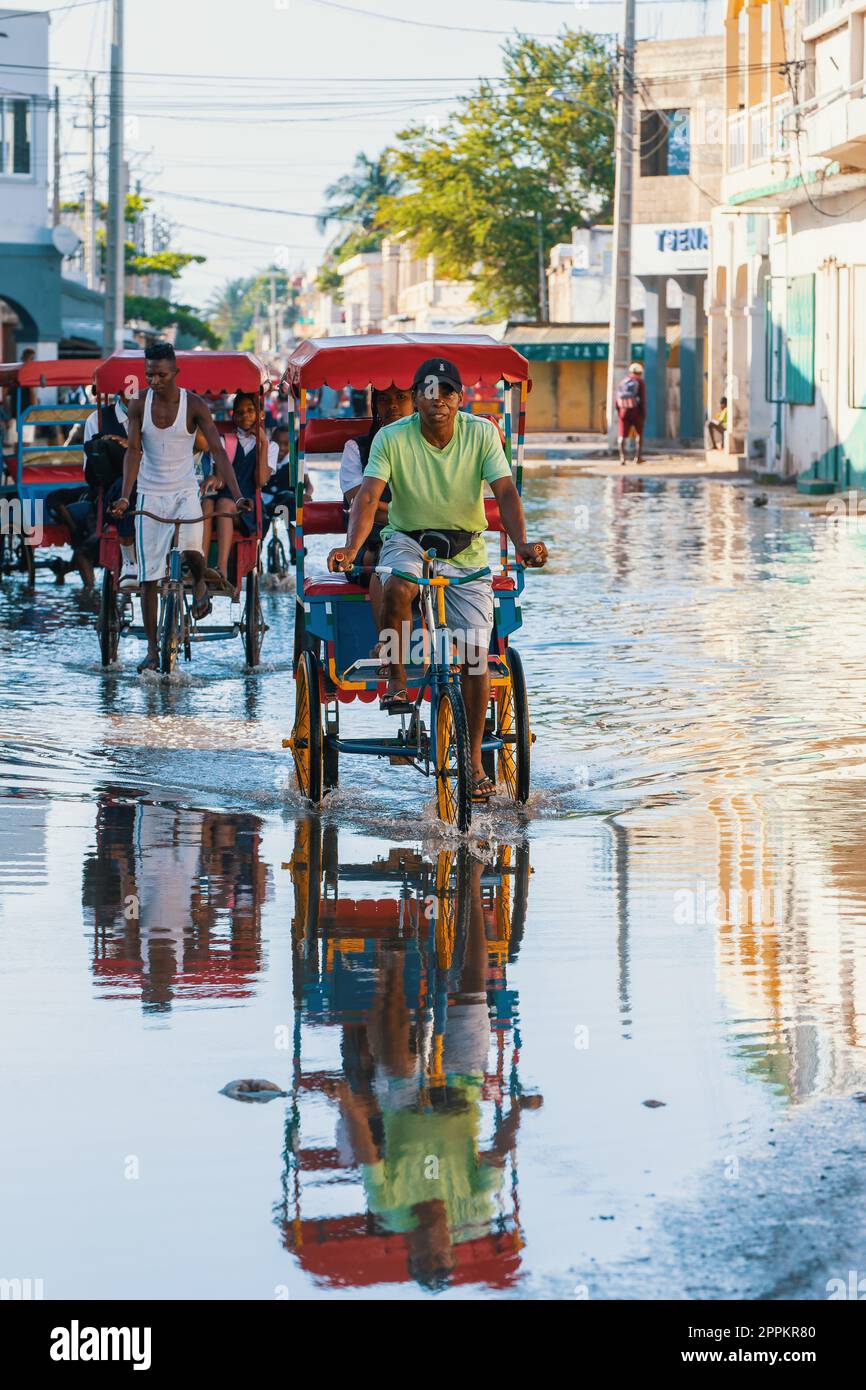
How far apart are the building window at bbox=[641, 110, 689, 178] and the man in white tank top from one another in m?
41.3

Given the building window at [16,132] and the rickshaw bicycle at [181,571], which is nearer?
the rickshaw bicycle at [181,571]

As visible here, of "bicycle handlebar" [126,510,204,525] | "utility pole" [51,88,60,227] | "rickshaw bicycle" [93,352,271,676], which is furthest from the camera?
"utility pole" [51,88,60,227]

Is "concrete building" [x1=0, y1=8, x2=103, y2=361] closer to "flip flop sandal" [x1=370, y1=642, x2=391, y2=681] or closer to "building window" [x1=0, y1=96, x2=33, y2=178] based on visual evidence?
"building window" [x1=0, y1=96, x2=33, y2=178]

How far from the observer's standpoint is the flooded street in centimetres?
457

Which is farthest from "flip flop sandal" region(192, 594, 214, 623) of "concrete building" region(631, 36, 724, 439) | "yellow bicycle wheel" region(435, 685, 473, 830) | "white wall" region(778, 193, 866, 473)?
"concrete building" region(631, 36, 724, 439)

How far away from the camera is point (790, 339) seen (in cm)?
3581

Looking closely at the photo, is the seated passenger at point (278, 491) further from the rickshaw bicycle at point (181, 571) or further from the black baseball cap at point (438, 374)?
the black baseball cap at point (438, 374)

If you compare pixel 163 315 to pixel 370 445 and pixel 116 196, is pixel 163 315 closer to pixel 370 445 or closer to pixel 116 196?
pixel 116 196

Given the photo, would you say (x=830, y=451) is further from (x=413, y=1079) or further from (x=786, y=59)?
(x=413, y=1079)

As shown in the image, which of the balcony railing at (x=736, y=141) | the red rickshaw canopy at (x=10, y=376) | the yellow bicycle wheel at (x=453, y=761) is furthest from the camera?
the balcony railing at (x=736, y=141)

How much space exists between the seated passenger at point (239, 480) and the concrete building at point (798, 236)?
48.6 ft

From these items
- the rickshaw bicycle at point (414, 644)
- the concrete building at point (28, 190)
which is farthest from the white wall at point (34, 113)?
the rickshaw bicycle at point (414, 644)

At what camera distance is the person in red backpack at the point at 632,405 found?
41594 mm

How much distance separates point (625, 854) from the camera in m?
8.57
